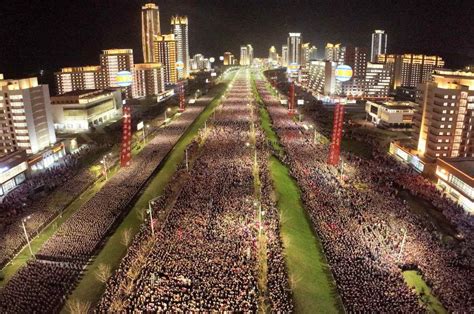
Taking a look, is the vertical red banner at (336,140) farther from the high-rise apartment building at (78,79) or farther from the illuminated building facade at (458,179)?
the high-rise apartment building at (78,79)

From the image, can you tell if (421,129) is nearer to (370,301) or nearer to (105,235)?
(370,301)

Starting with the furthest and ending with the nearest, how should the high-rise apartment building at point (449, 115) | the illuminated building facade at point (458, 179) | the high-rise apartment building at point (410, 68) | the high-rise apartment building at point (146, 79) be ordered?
the high-rise apartment building at point (410, 68) < the high-rise apartment building at point (146, 79) < the high-rise apartment building at point (449, 115) < the illuminated building facade at point (458, 179)

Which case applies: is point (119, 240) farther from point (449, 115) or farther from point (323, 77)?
point (323, 77)

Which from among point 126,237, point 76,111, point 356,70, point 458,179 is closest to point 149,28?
point 356,70

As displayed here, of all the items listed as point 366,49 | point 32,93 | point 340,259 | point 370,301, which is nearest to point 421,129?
point 340,259

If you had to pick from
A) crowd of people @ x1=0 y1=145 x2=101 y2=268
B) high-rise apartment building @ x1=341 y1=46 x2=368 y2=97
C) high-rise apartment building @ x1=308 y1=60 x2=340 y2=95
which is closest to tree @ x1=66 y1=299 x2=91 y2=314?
crowd of people @ x1=0 y1=145 x2=101 y2=268

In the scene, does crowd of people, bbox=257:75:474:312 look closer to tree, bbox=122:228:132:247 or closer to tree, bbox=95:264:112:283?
tree, bbox=95:264:112:283

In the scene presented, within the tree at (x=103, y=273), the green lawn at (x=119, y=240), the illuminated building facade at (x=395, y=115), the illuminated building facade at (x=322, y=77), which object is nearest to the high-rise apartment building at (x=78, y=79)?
the green lawn at (x=119, y=240)
